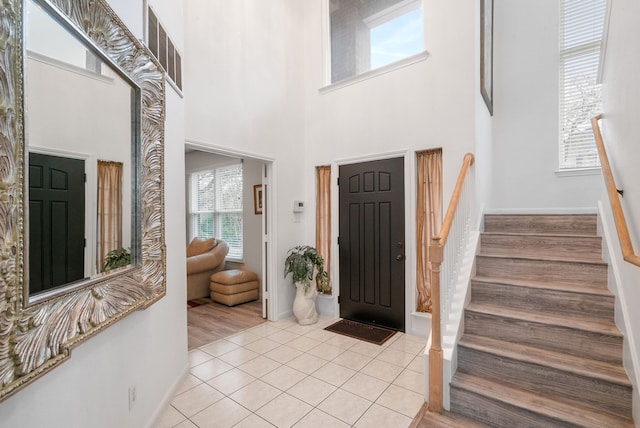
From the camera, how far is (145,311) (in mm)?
1983

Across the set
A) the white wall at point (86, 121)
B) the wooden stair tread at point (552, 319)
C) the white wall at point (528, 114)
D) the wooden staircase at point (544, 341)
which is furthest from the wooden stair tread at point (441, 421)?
the white wall at point (528, 114)

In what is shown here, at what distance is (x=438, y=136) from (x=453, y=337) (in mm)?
2127

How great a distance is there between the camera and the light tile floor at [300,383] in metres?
2.19

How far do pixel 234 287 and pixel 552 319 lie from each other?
3.99m

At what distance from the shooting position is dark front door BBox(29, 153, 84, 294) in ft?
3.47

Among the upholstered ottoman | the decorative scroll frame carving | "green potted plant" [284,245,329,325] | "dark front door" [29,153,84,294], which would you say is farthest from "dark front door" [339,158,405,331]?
"dark front door" [29,153,84,294]

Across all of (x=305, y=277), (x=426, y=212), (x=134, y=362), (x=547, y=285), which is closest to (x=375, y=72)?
(x=426, y=212)

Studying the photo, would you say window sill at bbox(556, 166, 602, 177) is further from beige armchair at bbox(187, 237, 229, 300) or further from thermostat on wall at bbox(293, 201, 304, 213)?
beige armchair at bbox(187, 237, 229, 300)

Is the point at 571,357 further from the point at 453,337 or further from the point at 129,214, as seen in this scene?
the point at 129,214

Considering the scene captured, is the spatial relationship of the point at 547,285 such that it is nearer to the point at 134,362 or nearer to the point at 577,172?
the point at 577,172

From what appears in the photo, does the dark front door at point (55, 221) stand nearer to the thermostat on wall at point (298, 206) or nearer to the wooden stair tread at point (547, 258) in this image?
the wooden stair tread at point (547, 258)

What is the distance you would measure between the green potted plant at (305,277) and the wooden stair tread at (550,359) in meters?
2.02

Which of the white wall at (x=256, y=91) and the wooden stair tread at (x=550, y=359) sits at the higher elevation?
the white wall at (x=256, y=91)

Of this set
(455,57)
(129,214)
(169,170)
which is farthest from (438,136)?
(129,214)
